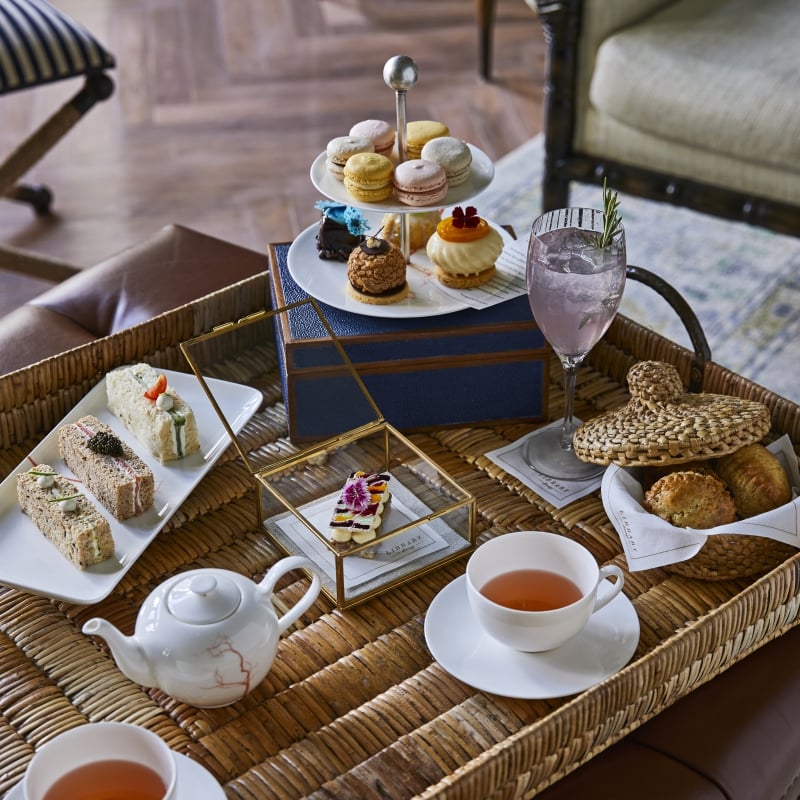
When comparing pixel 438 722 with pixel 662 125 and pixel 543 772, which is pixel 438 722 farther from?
pixel 662 125

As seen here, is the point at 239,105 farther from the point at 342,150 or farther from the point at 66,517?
the point at 66,517

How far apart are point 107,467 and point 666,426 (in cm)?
52

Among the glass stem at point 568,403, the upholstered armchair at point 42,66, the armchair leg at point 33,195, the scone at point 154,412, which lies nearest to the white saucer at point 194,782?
the scone at point 154,412

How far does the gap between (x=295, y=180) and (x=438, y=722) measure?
193 centimetres

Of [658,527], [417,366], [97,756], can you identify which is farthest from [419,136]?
[97,756]

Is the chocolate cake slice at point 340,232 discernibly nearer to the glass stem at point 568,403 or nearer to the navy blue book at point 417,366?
the navy blue book at point 417,366

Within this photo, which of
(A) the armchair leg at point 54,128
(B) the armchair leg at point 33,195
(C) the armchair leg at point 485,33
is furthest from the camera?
(C) the armchair leg at point 485,33

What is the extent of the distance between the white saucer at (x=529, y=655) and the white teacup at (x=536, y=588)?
2 centimetres

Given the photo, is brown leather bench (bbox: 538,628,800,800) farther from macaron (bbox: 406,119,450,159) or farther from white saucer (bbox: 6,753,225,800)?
macaron (bbox: 406,119,450,159)

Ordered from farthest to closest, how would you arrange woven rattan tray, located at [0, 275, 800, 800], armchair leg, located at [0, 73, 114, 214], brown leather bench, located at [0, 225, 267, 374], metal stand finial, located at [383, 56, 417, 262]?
armchair leg, located at [0, 73, 114, 214]
brown leather bench, located at [0, 225, 267, 374]
metal stand finial, located at [383, 56, 417, 262]
woven rattan tray, located at [0, 275, 800, 800]

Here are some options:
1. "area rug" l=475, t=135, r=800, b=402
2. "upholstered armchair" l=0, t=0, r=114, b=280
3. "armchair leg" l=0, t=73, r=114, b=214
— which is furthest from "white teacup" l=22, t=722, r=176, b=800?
"armchair leg" l=0, t=73, r=114, b=214

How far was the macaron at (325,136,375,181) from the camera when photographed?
1.17 m

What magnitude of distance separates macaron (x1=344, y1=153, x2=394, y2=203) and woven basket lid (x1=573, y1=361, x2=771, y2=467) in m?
0.31

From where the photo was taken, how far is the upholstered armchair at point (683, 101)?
1.89 metres
